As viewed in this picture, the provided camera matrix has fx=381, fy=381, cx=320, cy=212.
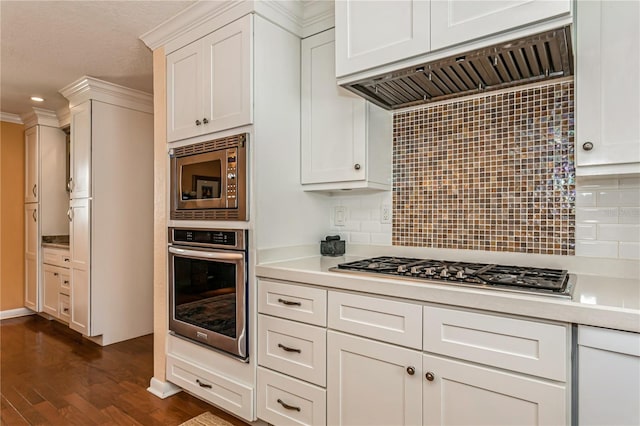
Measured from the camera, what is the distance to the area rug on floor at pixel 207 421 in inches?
84.9

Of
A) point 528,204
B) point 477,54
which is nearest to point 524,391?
point 528,204

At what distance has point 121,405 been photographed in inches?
95.0

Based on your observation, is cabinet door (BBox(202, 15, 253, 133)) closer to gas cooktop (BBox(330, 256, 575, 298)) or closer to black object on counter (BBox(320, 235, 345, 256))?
black object on counter (BBox(320, 235, 345, 256))

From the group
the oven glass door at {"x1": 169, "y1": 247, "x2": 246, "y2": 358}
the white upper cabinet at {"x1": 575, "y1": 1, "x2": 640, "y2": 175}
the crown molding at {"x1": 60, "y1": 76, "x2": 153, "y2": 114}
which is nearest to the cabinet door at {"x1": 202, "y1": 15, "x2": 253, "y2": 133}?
the oven glass door at {"x1": 169, "y1": 247, "x2": 246, "y2": 358}

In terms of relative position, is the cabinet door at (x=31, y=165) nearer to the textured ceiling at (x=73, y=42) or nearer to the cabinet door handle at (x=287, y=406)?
the textured ceiling at (x=73, y=42)

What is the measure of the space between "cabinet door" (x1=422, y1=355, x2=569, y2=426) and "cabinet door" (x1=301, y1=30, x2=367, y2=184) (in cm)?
107

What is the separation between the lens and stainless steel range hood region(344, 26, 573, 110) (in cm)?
147

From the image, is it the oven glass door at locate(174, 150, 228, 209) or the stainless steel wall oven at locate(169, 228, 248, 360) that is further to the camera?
the oven glass door at locate(174, 150, 228, 209)

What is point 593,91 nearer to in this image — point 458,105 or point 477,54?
point 477,54

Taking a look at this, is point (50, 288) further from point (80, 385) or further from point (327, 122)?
point (327, 122)

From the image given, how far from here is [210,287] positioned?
2.23 metres

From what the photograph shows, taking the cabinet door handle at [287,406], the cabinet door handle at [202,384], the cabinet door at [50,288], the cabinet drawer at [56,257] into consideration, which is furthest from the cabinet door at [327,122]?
the cabinet door at [50,288]

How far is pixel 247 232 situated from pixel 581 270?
1.60 meters

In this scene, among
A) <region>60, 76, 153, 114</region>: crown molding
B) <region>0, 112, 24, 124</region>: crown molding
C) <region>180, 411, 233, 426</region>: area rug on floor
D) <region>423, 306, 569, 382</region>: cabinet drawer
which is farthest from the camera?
<region>0, 112, 24, 124</region>: crown molding
